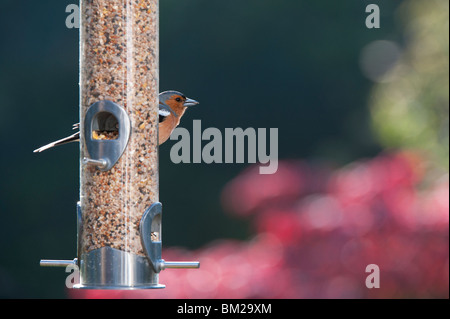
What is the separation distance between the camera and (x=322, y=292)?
20.4 ft

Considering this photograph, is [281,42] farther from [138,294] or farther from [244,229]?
[138,294]

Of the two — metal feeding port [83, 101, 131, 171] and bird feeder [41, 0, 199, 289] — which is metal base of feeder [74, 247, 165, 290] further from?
metal feeding port [83, 101, 131, 171]

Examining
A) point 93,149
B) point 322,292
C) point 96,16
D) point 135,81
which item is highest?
point 96,16

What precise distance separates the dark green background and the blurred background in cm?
1

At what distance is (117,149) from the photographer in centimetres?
346

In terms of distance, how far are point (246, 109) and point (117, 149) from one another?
7.03 metres

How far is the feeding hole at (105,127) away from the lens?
3.50 meters

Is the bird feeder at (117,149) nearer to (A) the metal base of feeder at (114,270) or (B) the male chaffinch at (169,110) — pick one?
(A) the metal base of feeder at (114,270)

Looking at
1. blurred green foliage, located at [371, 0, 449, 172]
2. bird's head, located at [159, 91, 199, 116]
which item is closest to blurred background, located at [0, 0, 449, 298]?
blurred green foliage, located at [371, 0, 449, 172]

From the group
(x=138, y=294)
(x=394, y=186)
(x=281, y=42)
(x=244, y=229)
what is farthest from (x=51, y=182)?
(x=394, y=186)

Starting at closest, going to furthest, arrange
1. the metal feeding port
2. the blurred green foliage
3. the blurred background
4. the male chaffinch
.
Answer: the metal feeding port → the male chaffinch → the blurred green foliage → the blurred background

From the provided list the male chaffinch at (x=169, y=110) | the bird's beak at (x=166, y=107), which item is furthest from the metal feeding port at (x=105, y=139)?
the bird's beak at (x=166, y=107)

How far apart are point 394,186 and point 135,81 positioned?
135 inches

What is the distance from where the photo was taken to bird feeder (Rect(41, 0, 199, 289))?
3414 mm
